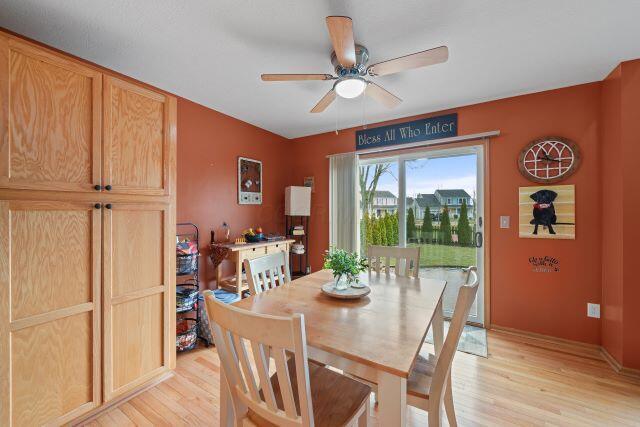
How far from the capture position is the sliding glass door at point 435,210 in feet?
9.57

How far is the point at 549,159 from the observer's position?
249 cm

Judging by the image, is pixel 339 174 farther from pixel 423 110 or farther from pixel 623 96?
pixel 623 96

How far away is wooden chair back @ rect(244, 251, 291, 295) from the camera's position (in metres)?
1.71

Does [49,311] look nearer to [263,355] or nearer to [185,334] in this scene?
[185,334]

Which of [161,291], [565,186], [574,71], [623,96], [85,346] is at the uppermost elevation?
[574,71]

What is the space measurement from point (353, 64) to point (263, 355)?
166 cm

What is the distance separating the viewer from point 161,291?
193 cm

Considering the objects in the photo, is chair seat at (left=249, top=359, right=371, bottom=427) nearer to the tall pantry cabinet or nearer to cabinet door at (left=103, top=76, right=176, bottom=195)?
the tall pantry cabinet

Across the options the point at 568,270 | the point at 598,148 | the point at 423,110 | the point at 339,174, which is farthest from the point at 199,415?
the point at 598,148

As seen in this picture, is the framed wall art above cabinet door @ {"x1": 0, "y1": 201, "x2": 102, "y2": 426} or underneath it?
above

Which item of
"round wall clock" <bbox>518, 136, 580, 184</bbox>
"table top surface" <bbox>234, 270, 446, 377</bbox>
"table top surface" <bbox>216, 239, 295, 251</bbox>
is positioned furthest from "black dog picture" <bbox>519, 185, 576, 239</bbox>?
"table top surface" <bbox>216, 239, 295, 251</bbox>

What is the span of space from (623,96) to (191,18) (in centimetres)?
319

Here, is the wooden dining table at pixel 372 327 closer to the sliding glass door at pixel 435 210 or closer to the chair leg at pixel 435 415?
the chair leg at pixel 435 415

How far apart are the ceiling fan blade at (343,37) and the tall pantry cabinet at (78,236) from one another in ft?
4.31
